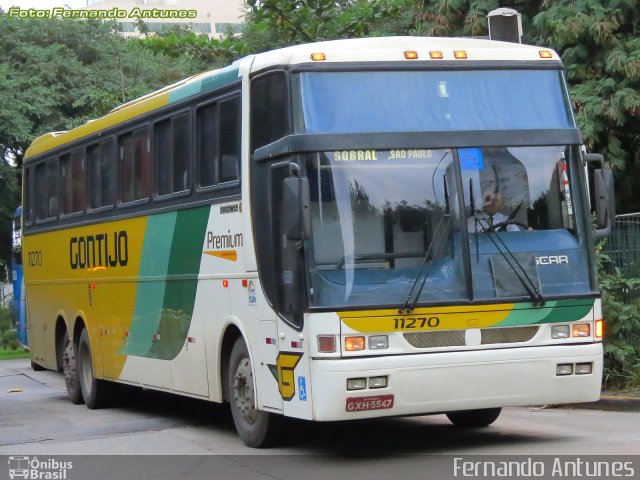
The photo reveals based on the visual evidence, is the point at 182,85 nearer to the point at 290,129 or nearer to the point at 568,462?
the point at 290,129

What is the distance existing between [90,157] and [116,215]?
1.54m

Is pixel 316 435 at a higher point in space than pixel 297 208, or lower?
lower

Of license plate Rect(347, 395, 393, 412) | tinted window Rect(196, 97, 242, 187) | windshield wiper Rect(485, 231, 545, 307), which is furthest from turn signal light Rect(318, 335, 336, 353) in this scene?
tinted window Rect(196, 97, 242, 187)

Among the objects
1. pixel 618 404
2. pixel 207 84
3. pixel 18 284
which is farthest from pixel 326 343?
pixel 18 284

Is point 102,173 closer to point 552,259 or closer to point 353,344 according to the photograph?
point 353,344

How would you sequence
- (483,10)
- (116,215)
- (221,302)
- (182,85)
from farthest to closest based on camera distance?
(483,10) < (116,215) < (182,85) < (221,302)

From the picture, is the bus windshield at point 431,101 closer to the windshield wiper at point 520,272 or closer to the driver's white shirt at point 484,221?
the driver's white shirt at point 484,221

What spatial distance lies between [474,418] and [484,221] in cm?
275

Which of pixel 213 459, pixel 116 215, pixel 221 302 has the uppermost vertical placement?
pixel 116 215

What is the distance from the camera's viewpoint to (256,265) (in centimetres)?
1107

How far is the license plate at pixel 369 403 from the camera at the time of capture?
32.7 feet

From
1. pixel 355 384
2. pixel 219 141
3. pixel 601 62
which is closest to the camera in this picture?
pixel 355 384

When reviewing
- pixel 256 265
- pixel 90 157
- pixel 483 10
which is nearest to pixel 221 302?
pixel 256 265

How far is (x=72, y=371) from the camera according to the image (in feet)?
57.3
